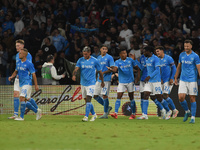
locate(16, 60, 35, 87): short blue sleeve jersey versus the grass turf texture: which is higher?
locate(16, 60, 35, 87): short blue sleeve jersey

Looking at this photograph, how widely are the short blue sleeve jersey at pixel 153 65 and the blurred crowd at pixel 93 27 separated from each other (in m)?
3.31

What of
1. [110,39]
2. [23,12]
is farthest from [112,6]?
[23,12]

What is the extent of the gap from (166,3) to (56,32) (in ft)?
18.1

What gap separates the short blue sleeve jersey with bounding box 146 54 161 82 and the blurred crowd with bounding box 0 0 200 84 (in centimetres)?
331

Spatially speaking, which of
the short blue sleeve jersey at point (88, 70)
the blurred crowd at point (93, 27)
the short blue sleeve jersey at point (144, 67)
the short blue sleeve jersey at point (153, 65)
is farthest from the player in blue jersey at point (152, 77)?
the blurred crowd at point (93, 27)

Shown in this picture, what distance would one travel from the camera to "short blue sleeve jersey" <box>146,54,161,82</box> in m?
14.7

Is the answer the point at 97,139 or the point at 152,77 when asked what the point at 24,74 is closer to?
the point at 152,77

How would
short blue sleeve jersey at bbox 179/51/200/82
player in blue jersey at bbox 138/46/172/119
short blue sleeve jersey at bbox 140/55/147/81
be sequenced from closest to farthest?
1. short blue sleeve jersey at bbox 179/51/200/82
2. player in blue jersey at bbox 138/46/172/119
3. short blue sleeve jersey at bbox 140/55/147/81

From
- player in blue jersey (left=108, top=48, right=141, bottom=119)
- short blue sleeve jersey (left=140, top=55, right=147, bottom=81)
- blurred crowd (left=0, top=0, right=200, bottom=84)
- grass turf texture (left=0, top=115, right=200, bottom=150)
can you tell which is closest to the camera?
grass turf texture (left=0, top=115, right=200, bottom=150)

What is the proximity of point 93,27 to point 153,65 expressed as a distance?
6.43m

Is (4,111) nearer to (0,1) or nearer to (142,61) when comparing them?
(142,61)

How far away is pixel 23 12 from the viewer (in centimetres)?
2205

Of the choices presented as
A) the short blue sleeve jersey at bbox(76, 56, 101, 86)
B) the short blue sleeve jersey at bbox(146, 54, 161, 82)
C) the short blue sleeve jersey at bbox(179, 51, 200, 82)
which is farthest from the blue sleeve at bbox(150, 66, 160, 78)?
the short blue sleeve jersey at bbox(76, 56, 101, 86)

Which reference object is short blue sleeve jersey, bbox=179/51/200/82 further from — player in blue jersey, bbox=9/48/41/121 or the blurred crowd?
the blurred crowd
